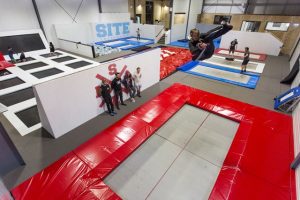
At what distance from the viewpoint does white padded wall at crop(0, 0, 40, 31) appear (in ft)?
35.4

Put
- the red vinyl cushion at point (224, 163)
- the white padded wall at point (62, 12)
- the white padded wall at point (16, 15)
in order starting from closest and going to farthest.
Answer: the red vinyl cushion at point (224, 163), the white padded wall at point (16, 15), the white padded wall at point (62, 12)

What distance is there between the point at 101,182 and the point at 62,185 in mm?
802

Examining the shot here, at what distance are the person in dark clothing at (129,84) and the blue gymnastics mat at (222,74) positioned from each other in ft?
14.0

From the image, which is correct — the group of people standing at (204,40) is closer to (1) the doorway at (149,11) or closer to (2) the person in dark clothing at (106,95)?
(2) the person in dark clothing at (106,95)

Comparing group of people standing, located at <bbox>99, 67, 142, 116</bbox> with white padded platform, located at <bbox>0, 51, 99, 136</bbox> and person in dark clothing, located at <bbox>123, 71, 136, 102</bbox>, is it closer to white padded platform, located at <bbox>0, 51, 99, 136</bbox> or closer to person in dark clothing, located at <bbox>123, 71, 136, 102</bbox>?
person in dark clothing, located at <bbox>123, 71, 136, 102</bbox>

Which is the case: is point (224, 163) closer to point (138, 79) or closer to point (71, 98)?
point (138, 79)

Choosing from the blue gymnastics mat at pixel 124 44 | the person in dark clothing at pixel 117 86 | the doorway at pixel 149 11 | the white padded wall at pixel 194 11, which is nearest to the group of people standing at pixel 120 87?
the person in dark clothing at pixel 117 86

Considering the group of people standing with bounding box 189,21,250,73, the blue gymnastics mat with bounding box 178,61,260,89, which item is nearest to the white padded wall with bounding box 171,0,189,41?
the blue gymnastics mat with bounding box 178,61,260,89

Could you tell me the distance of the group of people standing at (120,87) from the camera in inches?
210

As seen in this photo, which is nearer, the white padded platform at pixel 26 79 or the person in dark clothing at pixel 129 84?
the white padded platform at pixel 26 79

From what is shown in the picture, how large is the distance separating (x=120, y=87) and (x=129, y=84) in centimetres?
60

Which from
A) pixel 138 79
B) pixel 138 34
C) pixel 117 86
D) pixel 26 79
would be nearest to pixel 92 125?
pixel 117 86

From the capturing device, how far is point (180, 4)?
1614 centimetres

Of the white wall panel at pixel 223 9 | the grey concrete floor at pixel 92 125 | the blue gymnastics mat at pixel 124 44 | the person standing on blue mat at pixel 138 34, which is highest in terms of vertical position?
the white wall panel at pixel 223 9
